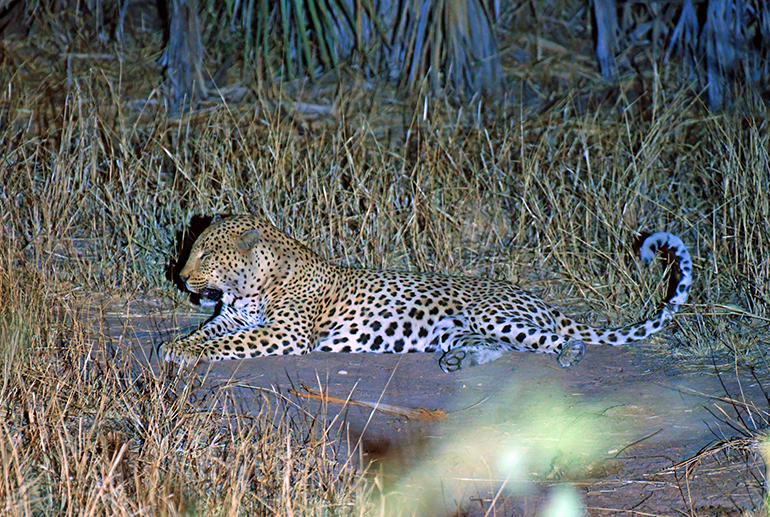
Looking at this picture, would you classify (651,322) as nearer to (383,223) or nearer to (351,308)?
(351,308)

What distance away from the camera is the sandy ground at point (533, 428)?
3594mm

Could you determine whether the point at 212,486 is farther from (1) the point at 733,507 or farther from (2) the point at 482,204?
(2) the point at 482,204

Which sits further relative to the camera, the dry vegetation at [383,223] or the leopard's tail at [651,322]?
the leopard's tail at [651,322]

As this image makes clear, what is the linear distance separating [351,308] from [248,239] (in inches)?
29.6

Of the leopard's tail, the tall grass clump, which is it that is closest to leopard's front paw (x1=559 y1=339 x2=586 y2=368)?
the leopard's tail

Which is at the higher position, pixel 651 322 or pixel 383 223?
pixel 383 223

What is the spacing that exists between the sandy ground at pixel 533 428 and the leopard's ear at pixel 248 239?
2.34 ft

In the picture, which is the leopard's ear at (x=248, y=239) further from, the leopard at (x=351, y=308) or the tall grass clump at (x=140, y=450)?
the tall grass clump at (x=140, y=450)

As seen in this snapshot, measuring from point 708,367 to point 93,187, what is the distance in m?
4.55

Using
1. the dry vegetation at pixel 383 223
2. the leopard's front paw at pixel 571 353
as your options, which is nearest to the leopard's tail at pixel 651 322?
the dry vegetation at pixel 383 223

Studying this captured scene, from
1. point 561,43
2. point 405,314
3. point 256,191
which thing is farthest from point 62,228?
point 561,43

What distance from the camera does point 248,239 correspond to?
18.9 feet

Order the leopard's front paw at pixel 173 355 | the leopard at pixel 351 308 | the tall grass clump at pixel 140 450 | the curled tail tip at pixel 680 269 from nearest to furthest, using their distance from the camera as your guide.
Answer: the tall grass clump at pixel 140 450 < the leopard's front paw at pixel 173 355 < the leopard at pixel 351 308 < the curled tail tip at pixel 680 269

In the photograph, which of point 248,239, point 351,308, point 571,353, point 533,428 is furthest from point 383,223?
point 533,428
